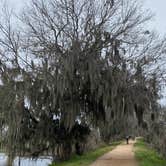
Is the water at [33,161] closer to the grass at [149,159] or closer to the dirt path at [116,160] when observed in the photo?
the dirt path at [116,160]

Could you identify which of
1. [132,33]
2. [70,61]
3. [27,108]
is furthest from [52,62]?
[132,33]

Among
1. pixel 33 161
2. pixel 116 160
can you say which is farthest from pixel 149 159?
pixel 33 161

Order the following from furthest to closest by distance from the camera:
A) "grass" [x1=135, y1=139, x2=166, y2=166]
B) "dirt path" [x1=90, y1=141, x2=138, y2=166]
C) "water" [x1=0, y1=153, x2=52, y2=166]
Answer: "water" [x1=0, y1=153, x2=52, y2=166] → "grass" [x1=135, y1=139, x2=166, y2=166] → "dirt path" [x1=90, y1=141, x2=138, y2=166]

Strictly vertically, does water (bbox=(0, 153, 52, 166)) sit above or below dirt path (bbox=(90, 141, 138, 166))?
above

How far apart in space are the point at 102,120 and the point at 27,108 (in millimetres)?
4127

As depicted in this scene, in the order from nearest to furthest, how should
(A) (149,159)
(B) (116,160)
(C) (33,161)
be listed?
1. (B) (116,160)
2. (A) (149,159)
3. (C) (33,161)

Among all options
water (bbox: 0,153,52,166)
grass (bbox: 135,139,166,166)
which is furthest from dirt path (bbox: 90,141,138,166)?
water (bbox: 0,153,52,166)

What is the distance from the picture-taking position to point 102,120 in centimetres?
2550

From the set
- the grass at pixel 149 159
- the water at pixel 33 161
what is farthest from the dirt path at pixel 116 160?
the water at pixel 33 161

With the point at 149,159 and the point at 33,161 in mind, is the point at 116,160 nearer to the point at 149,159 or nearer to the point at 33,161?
the point at 149,159

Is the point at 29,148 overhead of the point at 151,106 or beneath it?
beneath

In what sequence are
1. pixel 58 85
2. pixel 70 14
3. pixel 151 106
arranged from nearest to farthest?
pixel 58 85, pixel 151 106, pixel 70 14

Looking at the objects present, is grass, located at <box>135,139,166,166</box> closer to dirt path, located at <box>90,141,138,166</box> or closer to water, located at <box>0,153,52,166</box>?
dirt path, located at <box>90,141,138,166</box>

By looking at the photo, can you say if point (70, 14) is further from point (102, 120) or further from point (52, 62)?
point (102, 120)
